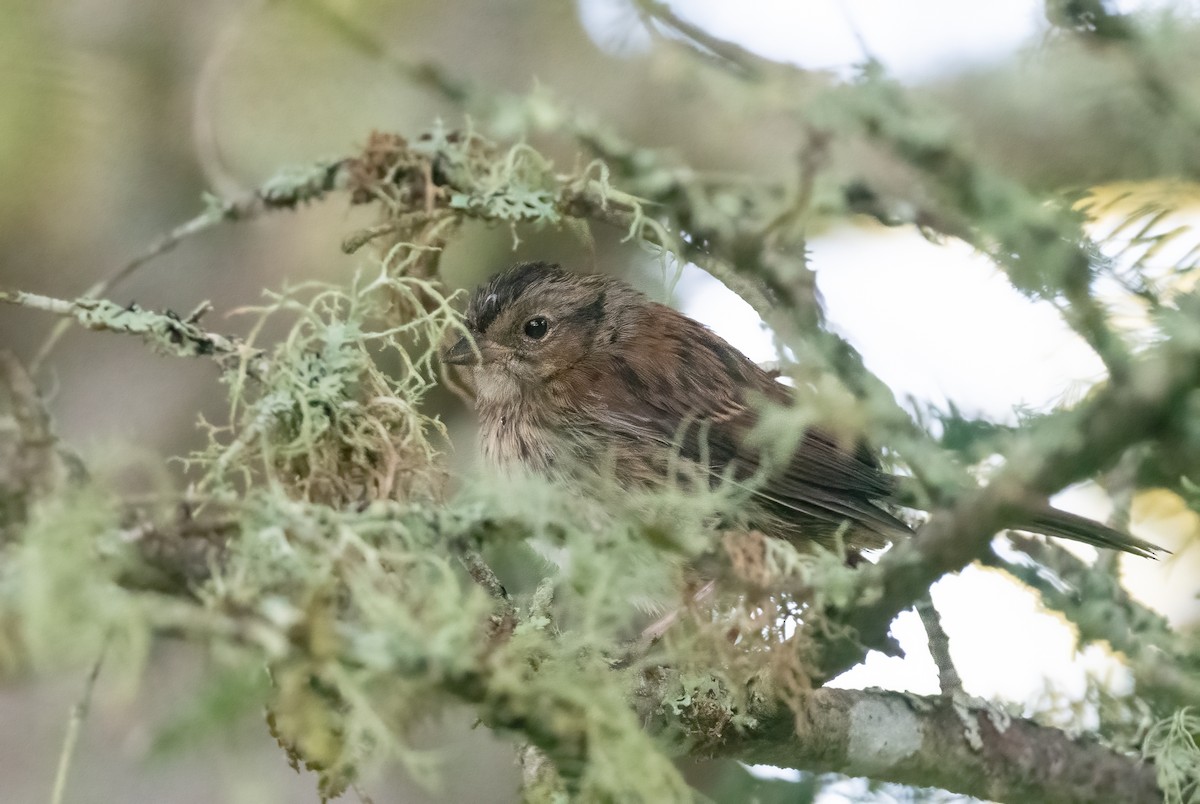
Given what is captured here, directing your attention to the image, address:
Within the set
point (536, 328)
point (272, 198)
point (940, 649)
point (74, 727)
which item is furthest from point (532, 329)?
point (74, 727)

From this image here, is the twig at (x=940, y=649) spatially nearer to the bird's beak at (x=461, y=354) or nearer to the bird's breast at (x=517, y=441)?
the bird's breast at (x=517, y=441)

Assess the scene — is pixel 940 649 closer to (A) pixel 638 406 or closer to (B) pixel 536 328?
(A) pixel 638 406

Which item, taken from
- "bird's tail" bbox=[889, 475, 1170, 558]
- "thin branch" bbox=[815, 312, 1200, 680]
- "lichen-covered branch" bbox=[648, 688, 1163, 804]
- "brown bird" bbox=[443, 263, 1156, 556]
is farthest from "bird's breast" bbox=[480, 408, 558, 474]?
"thin branch" bbox=[815, 312, 1200, 680]

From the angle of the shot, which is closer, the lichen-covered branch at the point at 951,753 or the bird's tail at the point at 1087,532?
the lichen-covered branch at the point at 951,753

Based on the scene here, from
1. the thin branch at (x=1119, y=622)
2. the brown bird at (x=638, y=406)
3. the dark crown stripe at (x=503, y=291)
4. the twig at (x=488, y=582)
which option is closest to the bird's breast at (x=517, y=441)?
the brown bird at (x=638, y=406)

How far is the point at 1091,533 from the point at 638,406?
0.99 meters

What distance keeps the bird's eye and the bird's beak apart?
0.72 feet

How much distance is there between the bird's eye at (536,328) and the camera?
2902mm

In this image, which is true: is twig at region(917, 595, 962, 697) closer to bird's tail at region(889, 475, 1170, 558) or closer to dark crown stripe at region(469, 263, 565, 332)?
bird's tail at region(889, 475, 1170, 558)

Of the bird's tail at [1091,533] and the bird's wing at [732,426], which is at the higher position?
the bird's wing at [732,426]

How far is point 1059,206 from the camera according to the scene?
146cm

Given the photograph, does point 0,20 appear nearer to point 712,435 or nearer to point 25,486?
point 712,435

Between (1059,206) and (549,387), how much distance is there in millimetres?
1510

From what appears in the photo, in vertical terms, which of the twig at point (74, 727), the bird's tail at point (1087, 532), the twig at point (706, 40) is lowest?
the twig at point (74, 727)
